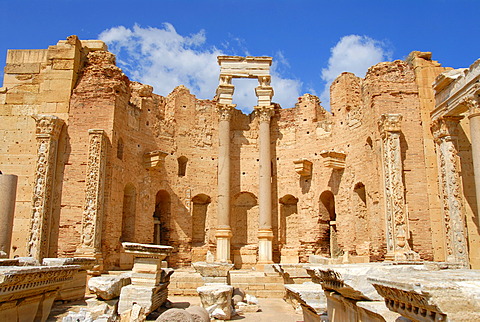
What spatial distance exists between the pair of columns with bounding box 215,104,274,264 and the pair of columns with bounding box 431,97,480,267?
833 centimetres

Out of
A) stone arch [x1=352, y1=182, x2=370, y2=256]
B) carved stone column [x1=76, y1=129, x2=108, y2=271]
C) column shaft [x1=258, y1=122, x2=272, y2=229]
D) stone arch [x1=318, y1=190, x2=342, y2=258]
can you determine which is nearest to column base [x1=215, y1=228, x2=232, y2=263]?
column shaft [x1=258, y1=122, x2=272, y2=229]

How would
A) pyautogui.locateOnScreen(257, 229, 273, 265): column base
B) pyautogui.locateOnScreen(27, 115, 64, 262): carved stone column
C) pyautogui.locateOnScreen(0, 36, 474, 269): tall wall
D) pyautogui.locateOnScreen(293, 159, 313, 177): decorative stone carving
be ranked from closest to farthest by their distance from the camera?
1. pyautogui.locateOnScreen(27, 115, 64, 262): carved stone column
2. pyautogui.locateOnScreen(0, 36, 474, 269): tall wall
3. pyautogui.locateOnScreen(257, 229, 273, 265): column base
4. pyautogui.locateOnScreen(293, 159, 313, 177): decorative stone carving

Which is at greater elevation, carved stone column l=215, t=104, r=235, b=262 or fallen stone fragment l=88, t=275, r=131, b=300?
carved stone column l=215, t=104, r=235, b=262

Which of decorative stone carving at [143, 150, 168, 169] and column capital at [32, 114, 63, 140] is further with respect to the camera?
decorative stone carving at [143, 150, 168, 169]

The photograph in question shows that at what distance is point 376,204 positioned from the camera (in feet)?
62.1

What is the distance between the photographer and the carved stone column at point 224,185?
22188 mm

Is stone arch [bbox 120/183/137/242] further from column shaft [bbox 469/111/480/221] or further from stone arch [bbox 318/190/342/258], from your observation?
column shaft [bbox 469/111/480/221]

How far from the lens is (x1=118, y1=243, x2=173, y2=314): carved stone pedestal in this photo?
10.7m

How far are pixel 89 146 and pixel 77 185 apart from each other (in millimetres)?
1633

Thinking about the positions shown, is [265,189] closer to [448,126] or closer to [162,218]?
[162,218]

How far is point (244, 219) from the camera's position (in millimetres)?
24766

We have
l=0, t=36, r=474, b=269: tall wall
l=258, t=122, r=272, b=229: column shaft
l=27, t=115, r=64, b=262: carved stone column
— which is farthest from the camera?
l=258, t=122, r=272, b=229: column shaft

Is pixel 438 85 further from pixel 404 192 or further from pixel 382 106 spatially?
pixel 404 192

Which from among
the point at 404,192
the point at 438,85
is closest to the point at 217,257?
the point at 404,192
